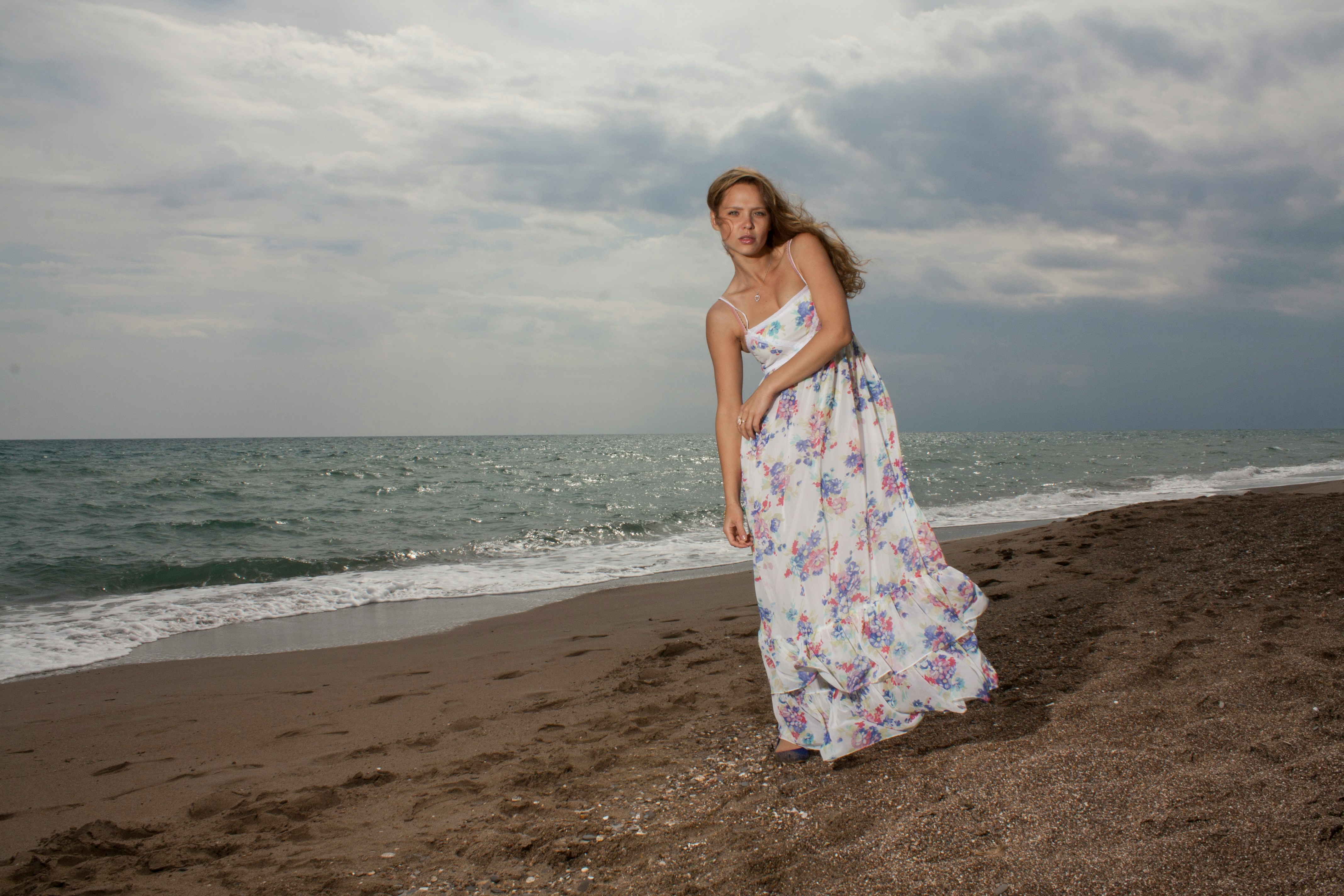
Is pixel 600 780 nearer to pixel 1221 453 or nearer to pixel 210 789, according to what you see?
pixel 210 789

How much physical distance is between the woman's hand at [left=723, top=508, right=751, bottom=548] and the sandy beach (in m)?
0.79

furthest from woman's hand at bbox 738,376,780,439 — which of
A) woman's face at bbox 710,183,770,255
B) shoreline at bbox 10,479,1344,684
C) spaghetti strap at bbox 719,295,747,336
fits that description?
shoreline at bbox 10,479,1344,684

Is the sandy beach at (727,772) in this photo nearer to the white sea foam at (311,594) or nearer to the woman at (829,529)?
the woman at (829,529)

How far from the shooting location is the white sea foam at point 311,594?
6379 millimetres

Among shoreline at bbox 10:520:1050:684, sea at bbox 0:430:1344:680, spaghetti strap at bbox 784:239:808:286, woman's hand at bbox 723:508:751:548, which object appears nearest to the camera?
spaghetti strap at bbox 784:239:808:286

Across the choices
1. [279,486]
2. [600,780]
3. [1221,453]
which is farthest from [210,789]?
[1221,453]

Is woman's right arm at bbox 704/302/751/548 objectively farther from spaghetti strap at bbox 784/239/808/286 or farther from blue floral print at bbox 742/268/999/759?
spaghetti strap at bbox 784/239/808/286

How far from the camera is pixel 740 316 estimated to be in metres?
2.77

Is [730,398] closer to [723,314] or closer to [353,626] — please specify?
[723,314]

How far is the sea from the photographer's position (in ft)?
25.8

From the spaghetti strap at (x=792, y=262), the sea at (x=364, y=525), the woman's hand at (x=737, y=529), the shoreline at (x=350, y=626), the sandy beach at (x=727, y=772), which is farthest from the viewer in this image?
the sea at (x=364, y=525)

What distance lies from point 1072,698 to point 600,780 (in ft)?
5.82

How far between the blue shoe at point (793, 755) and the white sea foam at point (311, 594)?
19.2 feet

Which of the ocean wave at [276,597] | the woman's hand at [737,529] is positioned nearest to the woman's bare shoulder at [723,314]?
the woman's hand at [737,529]
